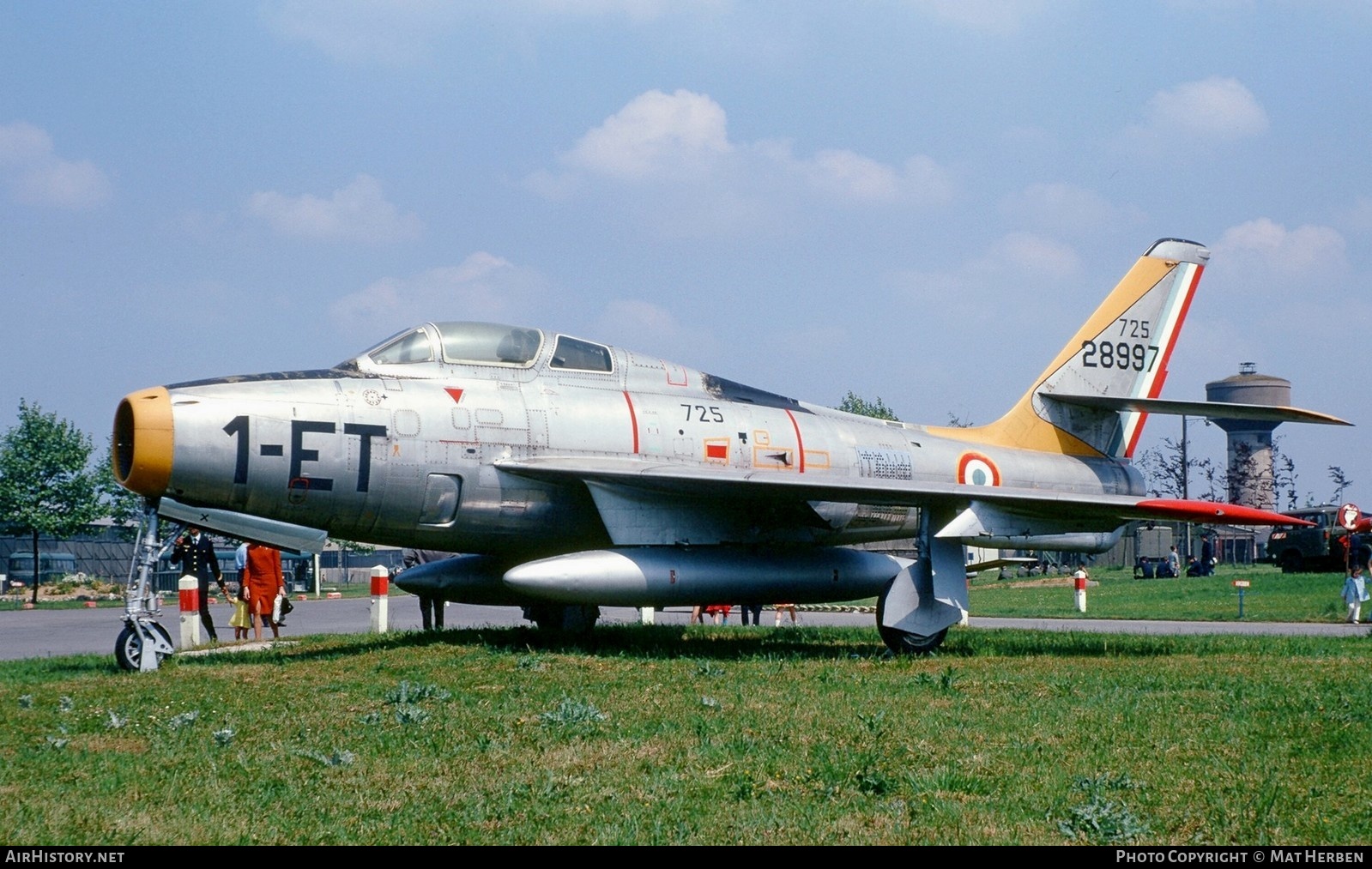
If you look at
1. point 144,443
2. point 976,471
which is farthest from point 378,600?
point 976,471

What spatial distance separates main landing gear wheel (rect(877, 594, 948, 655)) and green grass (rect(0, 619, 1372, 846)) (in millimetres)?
1089

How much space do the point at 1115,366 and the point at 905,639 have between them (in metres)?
7.20

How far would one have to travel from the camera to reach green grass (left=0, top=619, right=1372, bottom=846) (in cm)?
580

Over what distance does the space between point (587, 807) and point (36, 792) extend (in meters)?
2.96

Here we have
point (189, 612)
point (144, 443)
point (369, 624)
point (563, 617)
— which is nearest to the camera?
point (144, 443)

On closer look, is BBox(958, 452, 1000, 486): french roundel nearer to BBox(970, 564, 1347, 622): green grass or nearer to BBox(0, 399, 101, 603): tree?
BBox(970, 564, 1347, 622): green grass

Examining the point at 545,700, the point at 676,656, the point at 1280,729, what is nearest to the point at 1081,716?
the point at 1280,729

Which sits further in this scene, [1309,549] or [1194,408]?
[1309,549]

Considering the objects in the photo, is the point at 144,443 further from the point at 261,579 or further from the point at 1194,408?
the point at 1194,408

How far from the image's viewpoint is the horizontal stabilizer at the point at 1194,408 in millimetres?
14812

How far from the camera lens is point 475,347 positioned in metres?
14.0

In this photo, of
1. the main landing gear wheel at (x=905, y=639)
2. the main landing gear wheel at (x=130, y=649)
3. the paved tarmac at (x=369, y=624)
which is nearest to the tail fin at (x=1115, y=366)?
the paved tarmac at (x=369, y=624)

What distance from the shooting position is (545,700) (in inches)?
379
